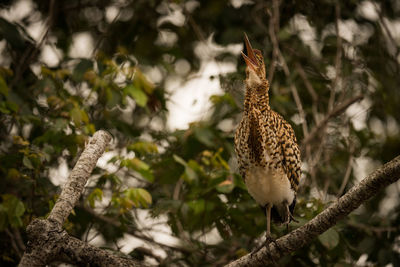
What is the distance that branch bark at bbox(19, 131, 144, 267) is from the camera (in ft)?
7.54

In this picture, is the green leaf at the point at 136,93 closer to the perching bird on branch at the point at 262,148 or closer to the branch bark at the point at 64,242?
the perching bird on branch at the point at 262,148

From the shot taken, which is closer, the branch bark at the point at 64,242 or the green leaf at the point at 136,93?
the branch bark at the point at 64,242

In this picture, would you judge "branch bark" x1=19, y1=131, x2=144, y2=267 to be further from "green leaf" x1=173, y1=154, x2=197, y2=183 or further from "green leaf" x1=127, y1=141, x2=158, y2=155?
"green leaf" x1=127, y1=141, x2=158, y2=155

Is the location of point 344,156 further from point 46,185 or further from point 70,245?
point 70,245

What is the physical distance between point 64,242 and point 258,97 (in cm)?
189

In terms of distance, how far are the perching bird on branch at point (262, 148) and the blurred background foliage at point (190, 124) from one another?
23cm

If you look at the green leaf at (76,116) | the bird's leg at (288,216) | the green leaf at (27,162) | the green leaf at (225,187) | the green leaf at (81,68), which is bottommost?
the bird's leg at (288,216)

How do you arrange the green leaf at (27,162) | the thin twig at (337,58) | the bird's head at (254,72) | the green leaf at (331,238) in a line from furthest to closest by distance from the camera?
the thin twig at (337,58)
the bird's head at (254,72)
the green leaf at (27,162)
the green leaf at (331,238)

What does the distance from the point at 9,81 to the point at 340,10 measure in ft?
10.8

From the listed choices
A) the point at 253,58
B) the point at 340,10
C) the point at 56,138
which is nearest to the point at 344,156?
the point at 340,10

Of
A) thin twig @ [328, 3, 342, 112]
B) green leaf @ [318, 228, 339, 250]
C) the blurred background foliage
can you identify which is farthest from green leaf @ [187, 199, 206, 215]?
thin twig @ [328, 3, 342, 112]

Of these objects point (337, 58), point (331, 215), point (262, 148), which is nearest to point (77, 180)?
point (331, 215)

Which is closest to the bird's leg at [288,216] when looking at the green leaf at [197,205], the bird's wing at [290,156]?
the bird's wing at [290,156]

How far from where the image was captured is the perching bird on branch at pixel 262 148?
12.1 feet
